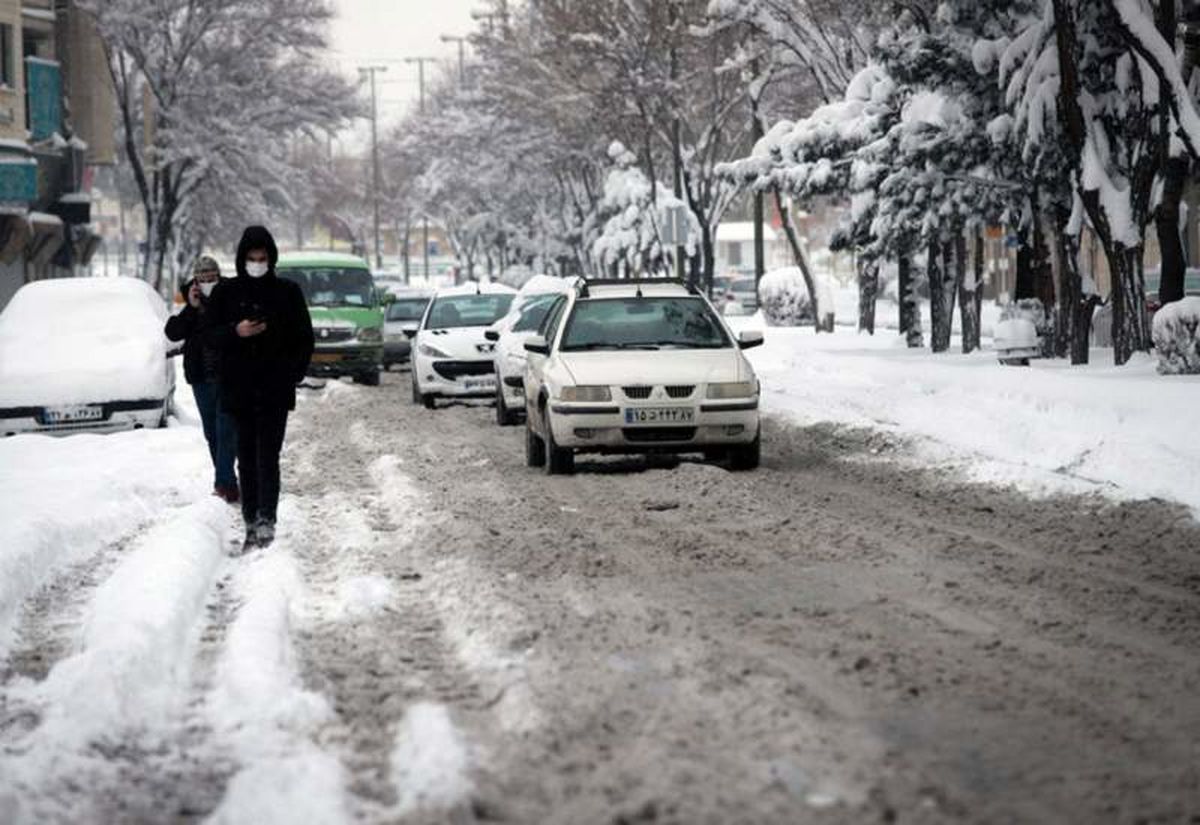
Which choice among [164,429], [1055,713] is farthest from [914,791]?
[164,429]

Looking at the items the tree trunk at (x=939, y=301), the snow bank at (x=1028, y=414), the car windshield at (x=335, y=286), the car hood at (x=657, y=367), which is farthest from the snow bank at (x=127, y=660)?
the tree trunk at (x=939, y=301)

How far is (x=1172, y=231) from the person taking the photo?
2397 centimetres

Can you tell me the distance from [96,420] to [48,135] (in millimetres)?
29888

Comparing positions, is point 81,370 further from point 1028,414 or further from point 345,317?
point 345,317

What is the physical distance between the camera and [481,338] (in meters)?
25.7

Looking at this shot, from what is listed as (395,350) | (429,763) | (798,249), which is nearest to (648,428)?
(429,763)

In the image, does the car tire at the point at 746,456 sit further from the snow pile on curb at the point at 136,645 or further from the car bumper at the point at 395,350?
the car bumper at the point at 395,350

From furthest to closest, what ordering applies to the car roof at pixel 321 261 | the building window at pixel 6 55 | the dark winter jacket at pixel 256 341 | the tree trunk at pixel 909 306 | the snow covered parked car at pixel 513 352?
1. the building window at pixel 6 55
2. the tree trunk at pixel 909 306
3. the car roof at pixel 321 261
4. the snow covered parked car at pixel 513 352
5. the dark winter jacket at pixel 256 341

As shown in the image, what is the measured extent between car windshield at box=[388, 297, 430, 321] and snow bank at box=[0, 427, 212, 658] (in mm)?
19173

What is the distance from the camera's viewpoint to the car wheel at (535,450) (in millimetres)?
16859

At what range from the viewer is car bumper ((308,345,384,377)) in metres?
31.1

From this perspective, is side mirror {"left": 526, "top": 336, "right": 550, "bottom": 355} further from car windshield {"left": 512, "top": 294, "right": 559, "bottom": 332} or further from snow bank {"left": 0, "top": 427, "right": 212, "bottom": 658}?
car windshield {"left": 512, "top": 294, "right": 559, "bottom": 332}

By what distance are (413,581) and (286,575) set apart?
0.66m

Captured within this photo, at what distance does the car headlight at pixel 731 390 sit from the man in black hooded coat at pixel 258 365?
4656 mm
